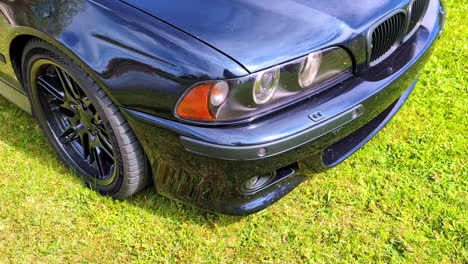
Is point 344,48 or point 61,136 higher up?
point 344,48

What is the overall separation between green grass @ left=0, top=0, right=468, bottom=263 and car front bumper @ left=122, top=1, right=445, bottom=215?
0.26 m

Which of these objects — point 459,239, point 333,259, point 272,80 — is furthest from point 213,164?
point 459,239

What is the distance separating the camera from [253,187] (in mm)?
2055

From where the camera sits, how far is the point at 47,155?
2.82m

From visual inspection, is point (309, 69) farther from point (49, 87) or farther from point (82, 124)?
point (49, 87)

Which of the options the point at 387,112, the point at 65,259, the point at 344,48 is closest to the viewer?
the point at 344,48

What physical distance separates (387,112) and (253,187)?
3.19 feet

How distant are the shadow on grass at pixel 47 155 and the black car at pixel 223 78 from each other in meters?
0.20

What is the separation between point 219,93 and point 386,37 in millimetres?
889

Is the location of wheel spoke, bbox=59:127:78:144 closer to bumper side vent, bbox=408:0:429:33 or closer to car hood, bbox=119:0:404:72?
car hood, bbox=119:0:404:72

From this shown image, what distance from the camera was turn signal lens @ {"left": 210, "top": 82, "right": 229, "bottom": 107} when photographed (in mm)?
1761

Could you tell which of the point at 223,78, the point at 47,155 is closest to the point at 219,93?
the point at 223,78

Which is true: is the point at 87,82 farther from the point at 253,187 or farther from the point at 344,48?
the point at 344,48

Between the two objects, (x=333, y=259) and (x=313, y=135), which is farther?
(x=333, y=259)
